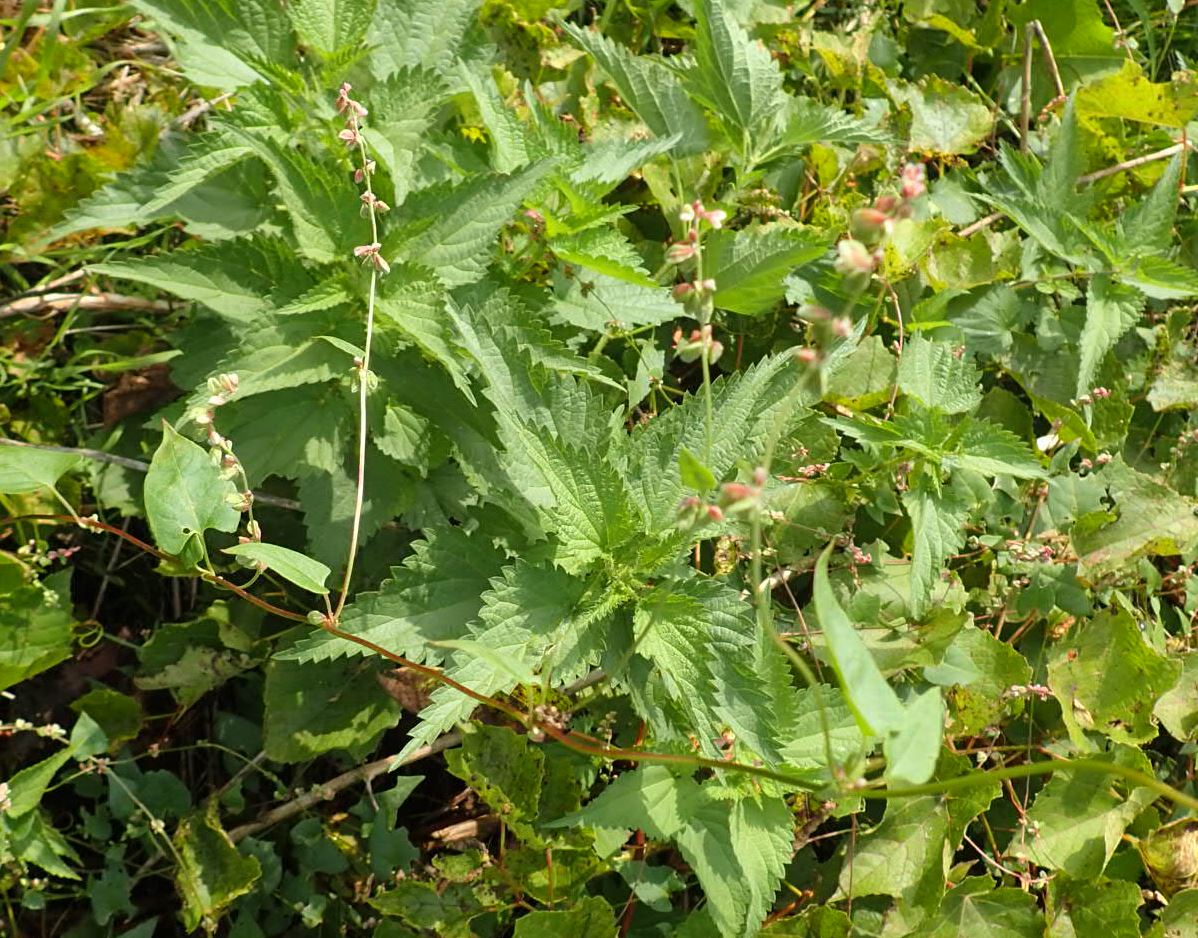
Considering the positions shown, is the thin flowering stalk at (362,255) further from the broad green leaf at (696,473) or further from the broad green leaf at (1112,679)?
the broad green leaf at (1112,679)

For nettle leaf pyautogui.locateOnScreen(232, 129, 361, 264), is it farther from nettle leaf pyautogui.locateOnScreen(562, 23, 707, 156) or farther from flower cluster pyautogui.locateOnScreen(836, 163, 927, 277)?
flower cluster pyautogui.locateOnScreen(836, 163, 927, 277)

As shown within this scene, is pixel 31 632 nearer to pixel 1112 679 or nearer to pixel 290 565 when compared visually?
pixel 290 565

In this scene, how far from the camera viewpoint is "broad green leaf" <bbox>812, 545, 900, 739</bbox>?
1.16 meters

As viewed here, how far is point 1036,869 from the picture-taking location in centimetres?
243

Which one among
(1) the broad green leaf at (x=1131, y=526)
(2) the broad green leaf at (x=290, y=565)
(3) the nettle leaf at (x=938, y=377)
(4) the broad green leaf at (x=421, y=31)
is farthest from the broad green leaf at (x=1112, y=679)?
(4) the broad green leaf at (x=421, y=31)

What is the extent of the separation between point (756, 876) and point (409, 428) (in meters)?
1.08

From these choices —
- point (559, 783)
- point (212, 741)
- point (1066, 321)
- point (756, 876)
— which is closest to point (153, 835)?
point (212, 741)

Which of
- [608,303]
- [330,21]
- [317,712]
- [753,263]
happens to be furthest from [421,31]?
[317,712]

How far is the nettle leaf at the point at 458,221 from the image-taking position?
197 centimetres

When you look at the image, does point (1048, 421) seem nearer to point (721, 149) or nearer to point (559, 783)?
point (721, 149)

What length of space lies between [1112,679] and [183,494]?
212cm

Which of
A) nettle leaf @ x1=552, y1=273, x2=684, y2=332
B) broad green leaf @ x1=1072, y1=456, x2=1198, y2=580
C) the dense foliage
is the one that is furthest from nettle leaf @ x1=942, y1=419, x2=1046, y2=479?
nettle leaf @ x1=552, y1=273, x2=684, y2=332

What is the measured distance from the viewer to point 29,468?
73.9 inches

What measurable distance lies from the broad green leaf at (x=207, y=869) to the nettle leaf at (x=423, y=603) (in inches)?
26.9
